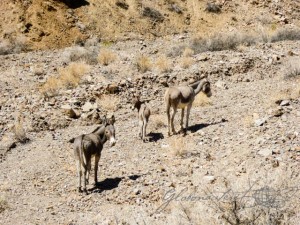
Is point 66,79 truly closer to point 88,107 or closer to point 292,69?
Result: point 88,107

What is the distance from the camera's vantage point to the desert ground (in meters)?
9.66

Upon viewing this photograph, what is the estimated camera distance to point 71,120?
17.0 metres

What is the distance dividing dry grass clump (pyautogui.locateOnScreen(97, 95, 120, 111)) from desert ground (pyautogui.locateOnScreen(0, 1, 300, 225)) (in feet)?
0.14

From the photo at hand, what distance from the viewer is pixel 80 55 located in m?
24.3

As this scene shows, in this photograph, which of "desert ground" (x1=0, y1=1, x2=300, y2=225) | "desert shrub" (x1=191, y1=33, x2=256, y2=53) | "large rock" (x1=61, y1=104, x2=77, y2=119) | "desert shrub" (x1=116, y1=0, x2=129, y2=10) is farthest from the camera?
"desert shrub" (x1=116, y1=0, x2=129, y2=10)

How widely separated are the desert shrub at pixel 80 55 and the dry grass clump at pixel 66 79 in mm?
2393

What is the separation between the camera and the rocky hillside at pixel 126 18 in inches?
1155

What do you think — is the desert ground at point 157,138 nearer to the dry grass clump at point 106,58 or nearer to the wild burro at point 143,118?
the dry grass clump at point 106,58

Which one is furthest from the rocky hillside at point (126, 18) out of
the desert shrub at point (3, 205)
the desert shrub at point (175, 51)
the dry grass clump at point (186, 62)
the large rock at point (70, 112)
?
the desert shrub at point (3, 205)

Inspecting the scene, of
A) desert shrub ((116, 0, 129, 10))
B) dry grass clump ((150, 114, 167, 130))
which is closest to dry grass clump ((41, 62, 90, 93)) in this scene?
dry grass clump ((150, 114, 167, 130))

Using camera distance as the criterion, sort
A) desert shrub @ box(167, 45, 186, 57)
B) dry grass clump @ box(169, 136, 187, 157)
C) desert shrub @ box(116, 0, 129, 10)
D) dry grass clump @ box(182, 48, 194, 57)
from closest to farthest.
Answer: dry grass clump @ box(169, 136, 187, 157), dry grass clump @ box(182, 48, 194, 57), desert shrub @ box(167, 45, 186, 57), desert shrub @ box(116, 0, 129, 10)

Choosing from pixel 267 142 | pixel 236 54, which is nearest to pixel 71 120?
pixel 267 142

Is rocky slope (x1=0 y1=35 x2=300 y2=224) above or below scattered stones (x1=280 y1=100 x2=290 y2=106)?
below

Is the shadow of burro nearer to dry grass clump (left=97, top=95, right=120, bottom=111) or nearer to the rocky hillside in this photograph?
dry grass clump (left=97, top=95, right=120, bottom=111)
